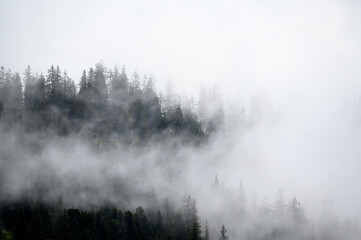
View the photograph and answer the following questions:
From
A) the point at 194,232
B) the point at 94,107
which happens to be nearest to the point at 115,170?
the point at 94,107

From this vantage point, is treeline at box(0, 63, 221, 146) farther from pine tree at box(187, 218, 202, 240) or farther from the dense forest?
pine tree at box(187, 218, 202, 240)

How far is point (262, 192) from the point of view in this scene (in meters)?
130

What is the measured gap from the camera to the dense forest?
76.0m

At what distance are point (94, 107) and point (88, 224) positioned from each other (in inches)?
1423

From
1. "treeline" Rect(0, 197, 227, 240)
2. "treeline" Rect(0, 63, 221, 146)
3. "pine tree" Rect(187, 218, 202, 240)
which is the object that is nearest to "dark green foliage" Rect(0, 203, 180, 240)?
"treeline" Rect(0, 197, 227, 240)

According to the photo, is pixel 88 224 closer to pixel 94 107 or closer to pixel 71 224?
pixel 71 224

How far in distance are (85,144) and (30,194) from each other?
20.8 meters

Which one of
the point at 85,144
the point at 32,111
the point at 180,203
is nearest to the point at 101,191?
the point at 85,144

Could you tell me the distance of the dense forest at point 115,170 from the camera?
249ft

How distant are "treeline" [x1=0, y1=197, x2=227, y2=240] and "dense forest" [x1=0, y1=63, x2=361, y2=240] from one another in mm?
232

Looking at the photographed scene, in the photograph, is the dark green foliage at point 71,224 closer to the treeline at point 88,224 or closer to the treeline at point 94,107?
the treeline at point 88,224

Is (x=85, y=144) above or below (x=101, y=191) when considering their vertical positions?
above

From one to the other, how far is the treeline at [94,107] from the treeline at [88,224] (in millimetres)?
23104

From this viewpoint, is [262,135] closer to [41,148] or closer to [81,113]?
[81,113]
